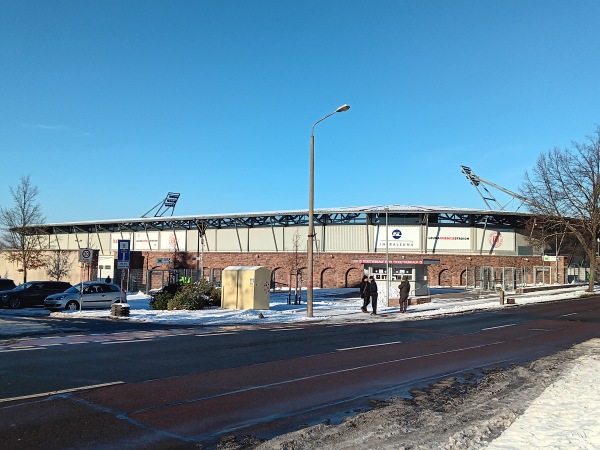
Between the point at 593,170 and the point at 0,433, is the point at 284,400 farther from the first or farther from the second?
the point at 593,170

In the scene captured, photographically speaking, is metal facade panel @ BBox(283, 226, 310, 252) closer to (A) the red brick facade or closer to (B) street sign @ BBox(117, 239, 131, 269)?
(A) the red brick facade

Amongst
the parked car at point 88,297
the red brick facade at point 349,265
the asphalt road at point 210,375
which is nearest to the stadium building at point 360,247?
the red brick facade at point 349,265

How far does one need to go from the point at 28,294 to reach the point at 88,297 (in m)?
6.12

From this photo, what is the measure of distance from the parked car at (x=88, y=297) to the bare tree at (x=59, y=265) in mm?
26983

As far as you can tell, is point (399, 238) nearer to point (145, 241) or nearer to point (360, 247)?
point (360, 247)

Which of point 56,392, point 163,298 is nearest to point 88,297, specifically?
point 163,298

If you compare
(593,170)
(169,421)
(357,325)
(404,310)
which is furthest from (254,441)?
(593,170)

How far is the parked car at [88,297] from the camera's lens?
2708 centimetres

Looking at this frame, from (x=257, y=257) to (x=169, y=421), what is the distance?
55450 mm

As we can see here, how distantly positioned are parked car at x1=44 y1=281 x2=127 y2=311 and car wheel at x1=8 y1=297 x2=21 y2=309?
458 centimetres

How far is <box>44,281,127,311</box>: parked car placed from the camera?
88.9 ft

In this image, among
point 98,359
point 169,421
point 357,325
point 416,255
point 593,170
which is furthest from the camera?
point 416,255

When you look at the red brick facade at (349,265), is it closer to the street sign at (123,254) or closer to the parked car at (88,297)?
the parked car at (88,297)

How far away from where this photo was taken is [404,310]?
91.6 ft
